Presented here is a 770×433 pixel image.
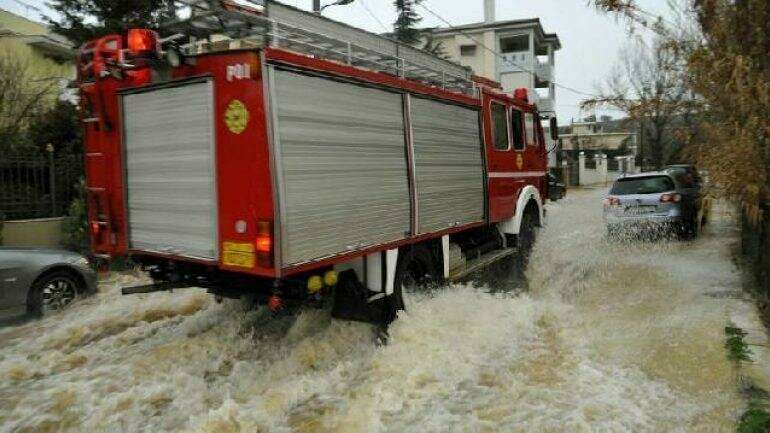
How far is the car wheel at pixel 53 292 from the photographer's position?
702 cm

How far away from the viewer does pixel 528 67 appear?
37.2m

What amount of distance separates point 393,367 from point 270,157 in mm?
2148

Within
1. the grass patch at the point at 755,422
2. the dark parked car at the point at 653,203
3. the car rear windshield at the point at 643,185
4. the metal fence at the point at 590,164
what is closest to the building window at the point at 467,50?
the metal fence at the point at 590,164

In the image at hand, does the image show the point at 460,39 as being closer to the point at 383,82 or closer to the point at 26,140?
the point at 26,140

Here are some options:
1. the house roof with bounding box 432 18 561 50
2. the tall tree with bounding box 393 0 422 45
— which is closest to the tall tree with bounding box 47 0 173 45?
the tall tree with bounding box 393 0 422 45

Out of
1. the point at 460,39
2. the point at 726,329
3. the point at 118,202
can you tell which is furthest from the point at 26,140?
the point at 460,39

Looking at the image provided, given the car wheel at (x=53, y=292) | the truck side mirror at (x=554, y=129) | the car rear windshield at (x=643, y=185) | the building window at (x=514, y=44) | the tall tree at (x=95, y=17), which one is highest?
the building window at (x=514, y=44)

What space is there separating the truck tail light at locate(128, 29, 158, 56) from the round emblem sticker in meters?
0.89

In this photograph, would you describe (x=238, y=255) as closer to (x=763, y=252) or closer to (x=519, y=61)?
(x=763, y=252)

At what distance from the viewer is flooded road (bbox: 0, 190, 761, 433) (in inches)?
A: 164

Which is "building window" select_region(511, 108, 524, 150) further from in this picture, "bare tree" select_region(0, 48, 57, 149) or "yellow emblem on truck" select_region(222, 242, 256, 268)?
"bare tree" select_region(0, 48, 57, 149)

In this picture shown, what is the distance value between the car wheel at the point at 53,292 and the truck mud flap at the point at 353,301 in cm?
402

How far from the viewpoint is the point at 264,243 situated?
4.26 m

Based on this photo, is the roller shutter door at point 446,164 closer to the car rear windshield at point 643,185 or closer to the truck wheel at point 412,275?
the truck wheel at point 412,275
